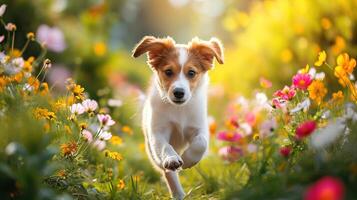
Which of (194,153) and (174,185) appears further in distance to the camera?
(174,185)

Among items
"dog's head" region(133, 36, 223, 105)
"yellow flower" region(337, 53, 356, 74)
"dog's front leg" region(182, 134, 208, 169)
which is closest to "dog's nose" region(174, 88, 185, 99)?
"dog's head" region(133, 36, 223, 105)

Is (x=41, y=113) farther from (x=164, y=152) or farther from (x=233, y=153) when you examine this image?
(x=233, y=153)

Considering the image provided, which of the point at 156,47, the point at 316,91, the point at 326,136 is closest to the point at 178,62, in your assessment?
the point at 156,47

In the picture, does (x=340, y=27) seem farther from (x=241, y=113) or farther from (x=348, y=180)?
(x=348, y=180)

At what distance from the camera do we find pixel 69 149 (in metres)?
3.89

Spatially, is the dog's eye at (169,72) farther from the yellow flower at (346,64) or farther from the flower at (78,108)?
the yellow flower at (346,64)

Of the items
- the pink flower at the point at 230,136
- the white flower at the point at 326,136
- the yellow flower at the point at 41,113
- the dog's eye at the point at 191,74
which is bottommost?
the white flower at the point at 326,136

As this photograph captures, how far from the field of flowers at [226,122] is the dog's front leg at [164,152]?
262 mm

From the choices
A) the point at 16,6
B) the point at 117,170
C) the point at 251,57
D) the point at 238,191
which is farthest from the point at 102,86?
the point at 238,191

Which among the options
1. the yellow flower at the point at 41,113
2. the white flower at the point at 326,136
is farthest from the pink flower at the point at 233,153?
the white flower at the point at 326,136

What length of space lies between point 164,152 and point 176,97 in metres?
0.50

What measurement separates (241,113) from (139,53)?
1.46 m

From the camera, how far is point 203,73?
17.2ft

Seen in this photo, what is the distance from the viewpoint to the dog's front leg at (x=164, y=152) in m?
4.26
